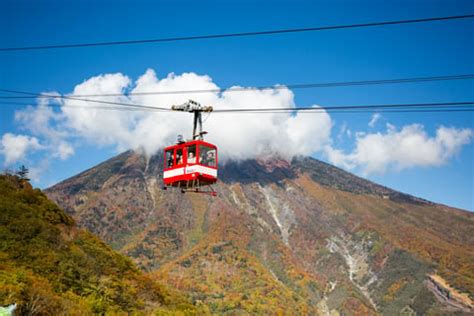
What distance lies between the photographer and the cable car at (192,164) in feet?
104

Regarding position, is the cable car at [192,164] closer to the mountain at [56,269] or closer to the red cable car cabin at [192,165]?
the red cable car cabin at [192,165]

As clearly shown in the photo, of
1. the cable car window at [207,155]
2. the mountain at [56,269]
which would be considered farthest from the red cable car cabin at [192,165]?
the mountain at [56,269]

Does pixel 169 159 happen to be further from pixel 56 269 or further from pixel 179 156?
pixel 56 269

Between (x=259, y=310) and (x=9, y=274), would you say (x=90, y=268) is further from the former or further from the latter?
(x=259, y=310)

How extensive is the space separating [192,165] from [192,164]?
72mm

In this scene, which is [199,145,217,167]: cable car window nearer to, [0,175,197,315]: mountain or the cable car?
the cable car

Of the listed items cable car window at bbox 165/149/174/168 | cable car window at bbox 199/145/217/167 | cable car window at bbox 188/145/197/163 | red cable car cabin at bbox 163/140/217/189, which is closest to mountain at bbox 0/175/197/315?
cable car window at bbox 165/149/174/168

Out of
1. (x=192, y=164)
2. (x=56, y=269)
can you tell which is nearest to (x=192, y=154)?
(x=192, y=164)

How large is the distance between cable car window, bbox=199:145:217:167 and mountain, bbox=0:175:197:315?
22573 mm

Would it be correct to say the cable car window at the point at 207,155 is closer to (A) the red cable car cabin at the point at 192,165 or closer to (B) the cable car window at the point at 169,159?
(A) the red cable car cabin at the point at 192,165

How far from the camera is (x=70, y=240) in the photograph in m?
82.3

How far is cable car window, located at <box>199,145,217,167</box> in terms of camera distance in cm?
3178

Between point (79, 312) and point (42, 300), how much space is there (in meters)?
5.64

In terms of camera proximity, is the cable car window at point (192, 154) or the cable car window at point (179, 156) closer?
the cable car window at point (192, 154)
